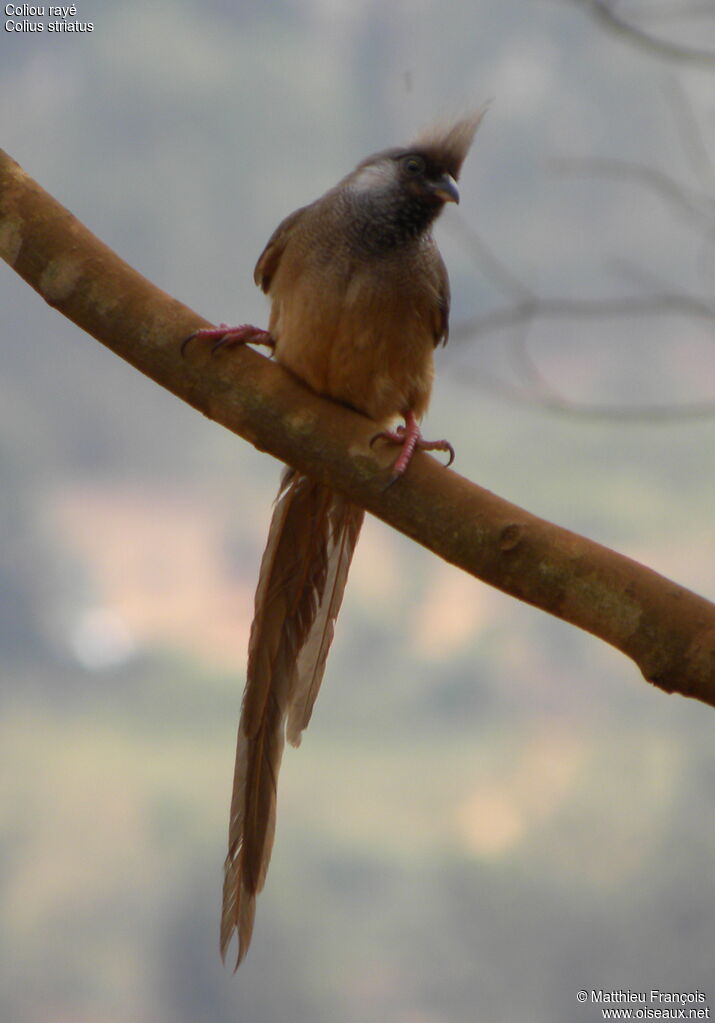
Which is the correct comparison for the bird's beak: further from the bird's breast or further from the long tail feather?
the long tail feather

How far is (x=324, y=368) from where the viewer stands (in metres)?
2.49

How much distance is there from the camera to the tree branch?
72.3 inches

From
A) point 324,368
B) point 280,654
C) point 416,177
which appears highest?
point 416,177

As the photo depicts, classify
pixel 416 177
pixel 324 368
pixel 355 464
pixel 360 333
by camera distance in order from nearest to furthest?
pixel 355 464, pixel 324 368, pixel 360 333, pixel 416 177

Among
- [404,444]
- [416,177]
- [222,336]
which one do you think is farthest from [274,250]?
[404,444]

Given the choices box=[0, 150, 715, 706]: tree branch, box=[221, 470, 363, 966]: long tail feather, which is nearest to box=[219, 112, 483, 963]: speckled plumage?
box=[221, 470, 363, 966]: long tail feather

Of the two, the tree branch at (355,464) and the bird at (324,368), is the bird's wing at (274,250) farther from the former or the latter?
the tree branch at (355,464)

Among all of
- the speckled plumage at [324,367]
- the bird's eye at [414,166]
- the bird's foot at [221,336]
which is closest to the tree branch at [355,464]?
the bird's foot at [221,336]

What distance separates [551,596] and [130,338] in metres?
1.02

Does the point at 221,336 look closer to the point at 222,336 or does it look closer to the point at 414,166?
the point at 222,336

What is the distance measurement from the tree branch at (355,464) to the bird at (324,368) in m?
0.25

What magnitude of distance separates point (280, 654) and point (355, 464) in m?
0.69

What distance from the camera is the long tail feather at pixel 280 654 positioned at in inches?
97.6

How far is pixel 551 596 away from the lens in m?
1.90
